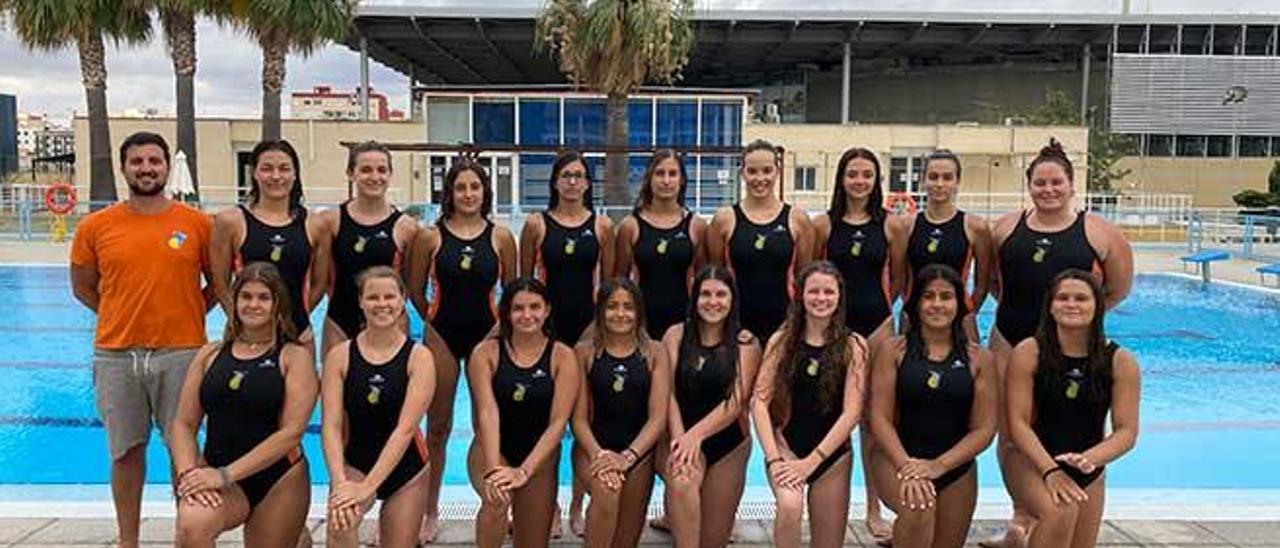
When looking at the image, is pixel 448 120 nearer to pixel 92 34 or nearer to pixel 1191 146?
pixel 92 34

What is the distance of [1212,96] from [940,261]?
36.7 metres

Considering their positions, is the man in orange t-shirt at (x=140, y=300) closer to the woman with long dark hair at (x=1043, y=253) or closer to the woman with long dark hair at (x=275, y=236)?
the woman with long dark hair at (x=275, y=236)

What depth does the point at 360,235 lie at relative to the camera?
13.0 ft

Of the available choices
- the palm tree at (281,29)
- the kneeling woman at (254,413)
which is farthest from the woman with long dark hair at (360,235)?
the palm tree at (281,29)

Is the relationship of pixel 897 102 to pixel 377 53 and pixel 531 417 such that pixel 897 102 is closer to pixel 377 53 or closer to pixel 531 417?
pixel 377 53

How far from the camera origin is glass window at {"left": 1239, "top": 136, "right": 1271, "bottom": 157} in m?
36.7

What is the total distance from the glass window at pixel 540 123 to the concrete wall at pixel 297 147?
269cm

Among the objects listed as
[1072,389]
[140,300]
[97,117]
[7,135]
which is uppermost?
[7,135]

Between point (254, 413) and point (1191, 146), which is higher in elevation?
point (1191, 146)

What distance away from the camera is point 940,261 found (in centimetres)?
411

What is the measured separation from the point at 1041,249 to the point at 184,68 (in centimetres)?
2080

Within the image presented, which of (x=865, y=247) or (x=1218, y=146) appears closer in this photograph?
(x=865, y=247)

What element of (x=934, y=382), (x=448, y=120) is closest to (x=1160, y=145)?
(x=448, y=120)

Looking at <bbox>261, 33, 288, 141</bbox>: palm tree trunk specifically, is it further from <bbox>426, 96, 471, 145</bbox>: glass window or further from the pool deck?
the pool deck
